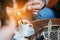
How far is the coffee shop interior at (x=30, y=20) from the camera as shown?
86cm

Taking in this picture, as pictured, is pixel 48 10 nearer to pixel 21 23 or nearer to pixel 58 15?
pixel 58 15

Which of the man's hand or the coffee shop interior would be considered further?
the man's hand

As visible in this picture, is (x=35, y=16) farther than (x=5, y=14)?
No

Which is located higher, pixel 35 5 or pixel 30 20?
pixel 35 5

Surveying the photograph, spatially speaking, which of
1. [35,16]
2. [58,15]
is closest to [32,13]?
[35,16]

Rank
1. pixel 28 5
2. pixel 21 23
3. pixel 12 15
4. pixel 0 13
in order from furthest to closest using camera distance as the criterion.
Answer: pixel 0 13, pixel 28 5, pixel 12 15, pixel 21 23

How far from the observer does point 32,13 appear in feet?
4.80

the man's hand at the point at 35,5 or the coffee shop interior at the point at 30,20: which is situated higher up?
the man's hand at the point at 35,5

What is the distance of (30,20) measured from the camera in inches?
45.2

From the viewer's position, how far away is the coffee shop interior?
0.86m

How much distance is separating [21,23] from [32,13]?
587 millimetres

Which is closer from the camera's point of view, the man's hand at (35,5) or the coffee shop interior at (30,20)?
the coffee shop interior at (30,20)

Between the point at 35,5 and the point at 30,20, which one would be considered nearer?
the point at 30,20

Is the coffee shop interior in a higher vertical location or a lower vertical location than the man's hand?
lower
